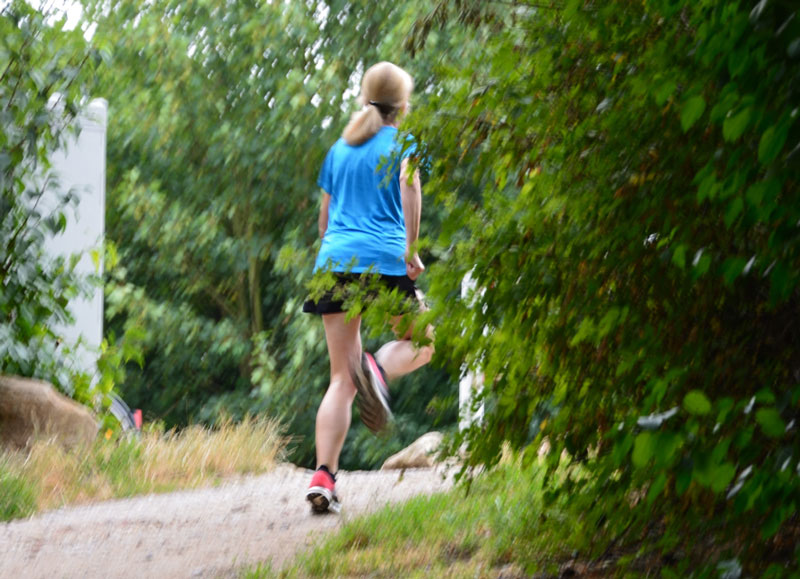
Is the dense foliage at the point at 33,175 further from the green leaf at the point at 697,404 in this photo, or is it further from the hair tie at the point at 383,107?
the green leaf at the point at 697,404

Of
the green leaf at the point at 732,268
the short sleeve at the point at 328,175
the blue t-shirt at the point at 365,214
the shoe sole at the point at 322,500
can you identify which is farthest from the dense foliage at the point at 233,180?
the green leaf at the point at 732,268

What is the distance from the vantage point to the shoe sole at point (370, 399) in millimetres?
4863

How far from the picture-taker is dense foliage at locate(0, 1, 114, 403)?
6039 millimetres

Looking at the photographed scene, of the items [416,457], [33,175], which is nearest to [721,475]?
[33,175]

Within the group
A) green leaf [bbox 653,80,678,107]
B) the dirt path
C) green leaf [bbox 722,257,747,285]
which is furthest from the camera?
the dirt path

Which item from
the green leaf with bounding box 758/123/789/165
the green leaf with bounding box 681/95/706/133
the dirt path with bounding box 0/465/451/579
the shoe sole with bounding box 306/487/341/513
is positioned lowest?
the dirt path with bounding box 0/465/451/579

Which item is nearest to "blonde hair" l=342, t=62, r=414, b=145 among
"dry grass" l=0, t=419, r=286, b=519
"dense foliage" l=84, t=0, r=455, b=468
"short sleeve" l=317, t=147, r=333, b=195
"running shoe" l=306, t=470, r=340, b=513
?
"short sleeve" l=317, t=147, r=333, b=195

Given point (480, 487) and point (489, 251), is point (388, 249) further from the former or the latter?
point (489, 251)

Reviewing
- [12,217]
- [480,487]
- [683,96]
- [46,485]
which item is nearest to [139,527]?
[46,485]

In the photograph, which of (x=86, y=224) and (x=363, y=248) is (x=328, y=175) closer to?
(x=363, y=248)

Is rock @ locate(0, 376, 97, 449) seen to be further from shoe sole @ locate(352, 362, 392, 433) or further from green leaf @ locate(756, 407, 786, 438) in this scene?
green leaf @ locate(756, 407, 786, 438)

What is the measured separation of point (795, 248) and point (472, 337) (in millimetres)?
1080

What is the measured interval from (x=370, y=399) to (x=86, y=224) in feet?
11.6

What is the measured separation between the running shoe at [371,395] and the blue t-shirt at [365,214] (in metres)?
0.44
